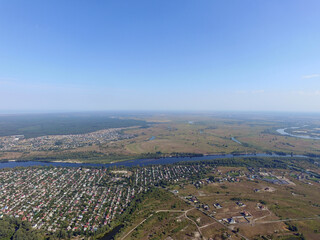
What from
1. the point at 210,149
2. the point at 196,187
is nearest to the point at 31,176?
the point at 196,187

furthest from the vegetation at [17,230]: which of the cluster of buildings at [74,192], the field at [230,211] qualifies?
the field at [230,211]

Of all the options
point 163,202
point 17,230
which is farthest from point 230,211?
point 17,230

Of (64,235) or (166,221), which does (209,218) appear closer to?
(166,221)

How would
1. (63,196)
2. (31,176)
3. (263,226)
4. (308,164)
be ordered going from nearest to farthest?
(263,226)
(63,196)
(31,176)
(308,164)

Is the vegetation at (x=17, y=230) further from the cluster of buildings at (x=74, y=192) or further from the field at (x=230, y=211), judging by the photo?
the field at (x=230, y=211)

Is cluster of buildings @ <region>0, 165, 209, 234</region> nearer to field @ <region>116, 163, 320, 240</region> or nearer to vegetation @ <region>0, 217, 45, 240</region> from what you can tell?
vegetation @ <region>0, 217, 45, 240</region>

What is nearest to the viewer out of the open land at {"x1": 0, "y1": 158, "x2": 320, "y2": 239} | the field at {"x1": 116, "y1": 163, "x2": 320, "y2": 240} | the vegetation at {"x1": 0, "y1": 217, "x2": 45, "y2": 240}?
the vegetation at {"x1": 0, "y1": 217, "x2": 45, "y2": 240}

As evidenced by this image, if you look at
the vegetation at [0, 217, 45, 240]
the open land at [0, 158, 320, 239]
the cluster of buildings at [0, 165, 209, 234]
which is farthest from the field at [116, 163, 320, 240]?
the vegetation at [0, 217, 45, 240]

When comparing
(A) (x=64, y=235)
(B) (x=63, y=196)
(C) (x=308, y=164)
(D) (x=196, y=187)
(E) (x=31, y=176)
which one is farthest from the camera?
(C) (x=308, y=164)
